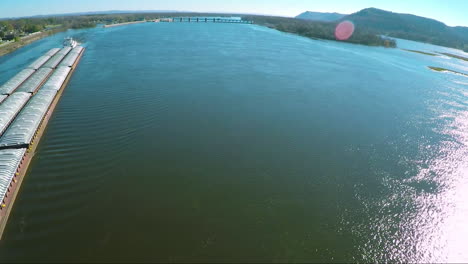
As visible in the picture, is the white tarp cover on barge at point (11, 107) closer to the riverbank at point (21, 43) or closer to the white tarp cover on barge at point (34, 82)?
the white tarp cover on barge at point (34, 82)

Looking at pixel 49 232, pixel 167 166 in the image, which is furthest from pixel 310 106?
pixel 49 232

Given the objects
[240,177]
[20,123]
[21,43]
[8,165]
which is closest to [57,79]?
[20,123]

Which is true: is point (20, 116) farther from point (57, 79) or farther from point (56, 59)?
point (56, 59)

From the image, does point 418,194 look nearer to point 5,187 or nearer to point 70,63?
point 5,187

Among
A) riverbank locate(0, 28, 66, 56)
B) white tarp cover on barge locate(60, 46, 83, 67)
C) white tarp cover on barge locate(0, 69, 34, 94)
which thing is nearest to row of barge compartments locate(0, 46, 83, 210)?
white tarp cover on barge locate(0, 69, 34, 94)

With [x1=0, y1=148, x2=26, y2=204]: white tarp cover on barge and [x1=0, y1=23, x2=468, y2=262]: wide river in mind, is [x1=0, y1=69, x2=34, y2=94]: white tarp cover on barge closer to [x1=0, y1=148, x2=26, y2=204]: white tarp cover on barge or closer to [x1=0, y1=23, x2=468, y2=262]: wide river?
[x1=0, y1=23, x2=468, y2=262]: wide river

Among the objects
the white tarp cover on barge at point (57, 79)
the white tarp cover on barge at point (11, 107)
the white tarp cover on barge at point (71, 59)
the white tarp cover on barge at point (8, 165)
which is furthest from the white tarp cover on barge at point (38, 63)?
the white tarp cover on barge at point (8, 165)
